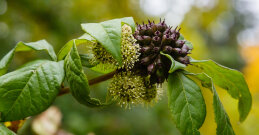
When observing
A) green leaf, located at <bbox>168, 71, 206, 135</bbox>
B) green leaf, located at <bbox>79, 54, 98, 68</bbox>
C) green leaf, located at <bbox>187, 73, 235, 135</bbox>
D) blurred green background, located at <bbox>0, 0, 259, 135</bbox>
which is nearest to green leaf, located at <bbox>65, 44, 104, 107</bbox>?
green leaf, located at <bbox>79, 54, 98, 68</bbox>

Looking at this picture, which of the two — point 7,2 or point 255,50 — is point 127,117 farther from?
point 255,50

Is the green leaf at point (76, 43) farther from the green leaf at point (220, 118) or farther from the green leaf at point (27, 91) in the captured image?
the green leaf at point (220, 118)

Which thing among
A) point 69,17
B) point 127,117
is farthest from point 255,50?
point 69,17

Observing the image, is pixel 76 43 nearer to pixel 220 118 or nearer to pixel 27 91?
pixel 27 91

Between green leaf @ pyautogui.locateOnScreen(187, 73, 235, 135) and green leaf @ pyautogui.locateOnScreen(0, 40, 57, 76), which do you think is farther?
green leaf @ pyautogui.locateOnScreen(0, 40, 57, 76)

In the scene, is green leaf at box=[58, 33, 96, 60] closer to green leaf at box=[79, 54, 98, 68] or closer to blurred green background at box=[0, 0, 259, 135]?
green leaf at box=[79, 54, 98, 68]
